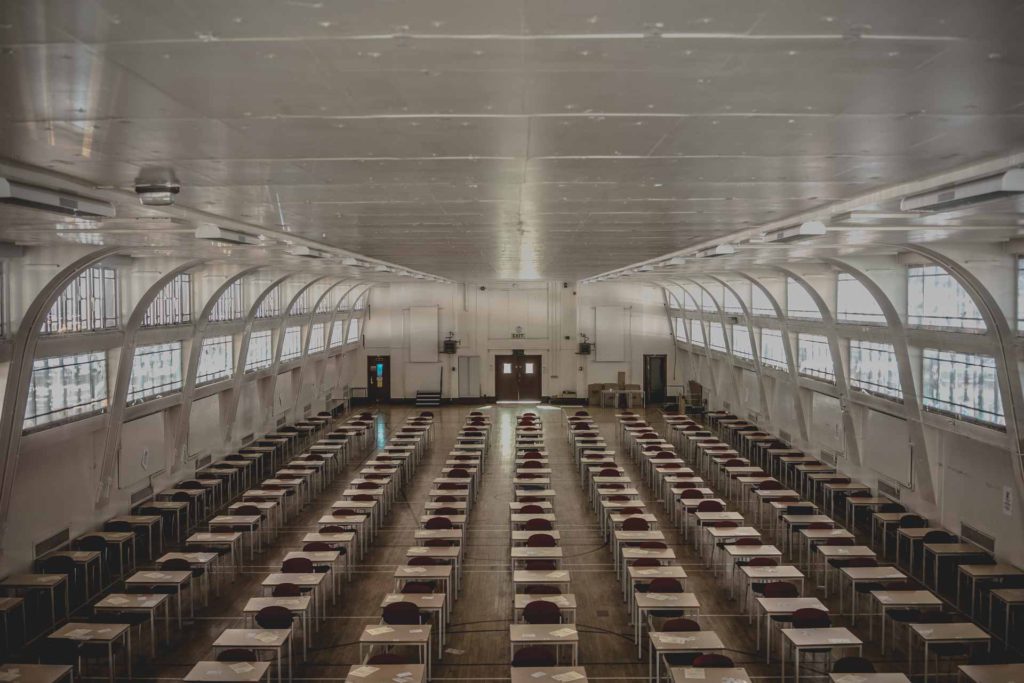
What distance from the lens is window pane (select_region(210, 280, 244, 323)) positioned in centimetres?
2662

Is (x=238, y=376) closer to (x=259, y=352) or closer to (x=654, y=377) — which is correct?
(x=259, y=352)

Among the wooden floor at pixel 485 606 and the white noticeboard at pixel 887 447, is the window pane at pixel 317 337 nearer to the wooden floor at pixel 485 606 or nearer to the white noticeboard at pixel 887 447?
the wooden floor at pixel 485 606

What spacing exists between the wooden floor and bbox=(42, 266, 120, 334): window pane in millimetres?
6233

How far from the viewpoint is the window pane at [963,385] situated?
1625 cm

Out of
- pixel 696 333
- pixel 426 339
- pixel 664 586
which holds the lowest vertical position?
pixel 664 586

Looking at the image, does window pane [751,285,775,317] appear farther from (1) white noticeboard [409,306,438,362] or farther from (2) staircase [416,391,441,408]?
(2) staircase [416,391,441,408]

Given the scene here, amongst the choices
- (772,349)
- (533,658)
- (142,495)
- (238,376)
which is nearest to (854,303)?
(772,349)

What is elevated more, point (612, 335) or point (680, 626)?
point (612, 335)

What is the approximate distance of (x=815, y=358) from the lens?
26.9m

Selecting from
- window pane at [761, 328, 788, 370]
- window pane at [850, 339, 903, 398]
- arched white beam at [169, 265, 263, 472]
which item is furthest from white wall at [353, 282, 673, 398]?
arched white beam at [169, 265, 263, 472]

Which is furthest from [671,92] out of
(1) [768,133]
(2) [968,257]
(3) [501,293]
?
(3) [501,293]

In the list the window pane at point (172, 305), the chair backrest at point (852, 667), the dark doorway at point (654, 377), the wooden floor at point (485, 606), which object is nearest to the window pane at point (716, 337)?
the dark doorway at point (654, 377)

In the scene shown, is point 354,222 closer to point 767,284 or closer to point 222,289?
point 222,289

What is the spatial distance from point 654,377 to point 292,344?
1977 cm
